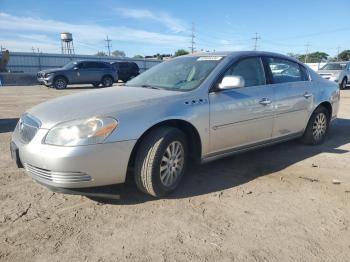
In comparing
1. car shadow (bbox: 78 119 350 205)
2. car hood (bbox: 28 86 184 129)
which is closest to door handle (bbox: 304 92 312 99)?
car shadow (bbox: 78 119 350 205)

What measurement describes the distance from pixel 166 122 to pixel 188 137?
42cm

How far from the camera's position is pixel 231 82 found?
4.04 m

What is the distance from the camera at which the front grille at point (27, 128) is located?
3.36m

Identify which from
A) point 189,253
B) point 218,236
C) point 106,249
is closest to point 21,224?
point 106,249

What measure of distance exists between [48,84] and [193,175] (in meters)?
16.9

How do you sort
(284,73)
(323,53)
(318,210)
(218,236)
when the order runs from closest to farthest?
(218,236) → (318,210) → (284,73) → (323,53)

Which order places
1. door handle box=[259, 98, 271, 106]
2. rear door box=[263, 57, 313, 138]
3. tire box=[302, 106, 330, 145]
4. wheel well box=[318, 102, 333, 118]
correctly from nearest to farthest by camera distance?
door handle box=[259, 98, 271, 106]
rear door box=[263, 57, 313, 138]
tire box=[302, 106, 330, 145]
wheel well box=[318, 102, 333, 118]

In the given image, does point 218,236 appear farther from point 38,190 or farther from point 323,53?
point 323,53

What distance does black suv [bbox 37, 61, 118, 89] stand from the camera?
19.5m

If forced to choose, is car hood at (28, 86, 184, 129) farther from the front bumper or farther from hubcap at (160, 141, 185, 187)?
hubcap at (160, 141, 185, 187)

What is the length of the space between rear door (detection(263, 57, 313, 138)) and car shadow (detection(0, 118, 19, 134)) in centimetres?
515

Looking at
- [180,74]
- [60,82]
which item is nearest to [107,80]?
[60,82]

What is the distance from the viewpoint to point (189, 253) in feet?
8.90

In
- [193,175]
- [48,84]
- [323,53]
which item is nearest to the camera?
[193,175]
